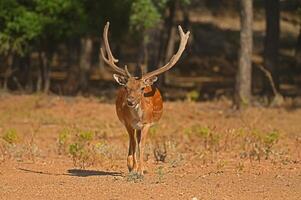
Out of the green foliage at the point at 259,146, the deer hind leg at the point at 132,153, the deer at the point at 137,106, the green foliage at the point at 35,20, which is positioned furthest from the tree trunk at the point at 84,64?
the deer hind leg at the point at 132,153

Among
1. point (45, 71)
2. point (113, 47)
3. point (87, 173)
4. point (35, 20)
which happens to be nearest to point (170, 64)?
point (87, 173)

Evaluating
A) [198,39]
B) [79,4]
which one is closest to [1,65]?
[79,4]

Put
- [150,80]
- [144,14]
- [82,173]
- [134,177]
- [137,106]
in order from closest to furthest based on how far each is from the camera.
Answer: [134,177] → [137,106] → [150,80] → [82,173] → [144,14]

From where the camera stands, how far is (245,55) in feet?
78.6

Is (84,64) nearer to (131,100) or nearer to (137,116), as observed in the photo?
(137,116)

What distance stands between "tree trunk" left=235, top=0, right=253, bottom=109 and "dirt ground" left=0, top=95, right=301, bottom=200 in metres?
1.43

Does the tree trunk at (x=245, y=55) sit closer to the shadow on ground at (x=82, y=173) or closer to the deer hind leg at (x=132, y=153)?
the shadow on ground at (x=82, y=173)

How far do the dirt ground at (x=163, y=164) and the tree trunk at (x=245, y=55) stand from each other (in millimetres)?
1427

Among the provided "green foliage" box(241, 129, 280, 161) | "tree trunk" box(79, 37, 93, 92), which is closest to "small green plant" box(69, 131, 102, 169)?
"green foliage" box(241, 129, 280, 161)

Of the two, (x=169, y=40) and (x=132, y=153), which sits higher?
(x=169, y=40)

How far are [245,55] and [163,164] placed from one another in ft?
38.0

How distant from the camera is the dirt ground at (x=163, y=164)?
985 cm

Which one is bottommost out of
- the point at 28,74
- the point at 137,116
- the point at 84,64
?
the point at 137,116

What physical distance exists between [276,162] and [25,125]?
31.9ft
